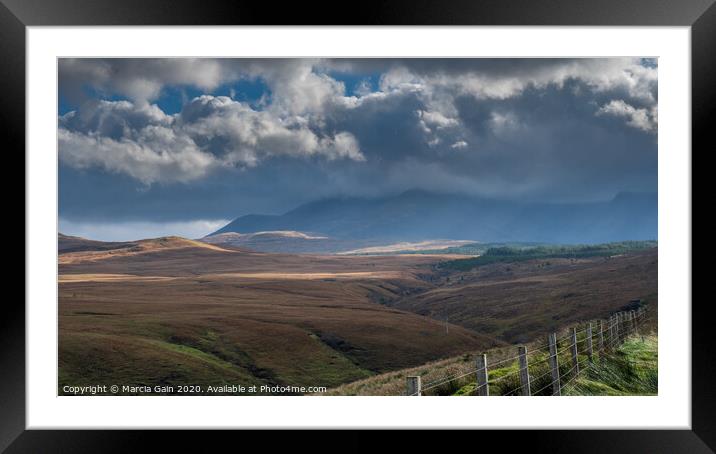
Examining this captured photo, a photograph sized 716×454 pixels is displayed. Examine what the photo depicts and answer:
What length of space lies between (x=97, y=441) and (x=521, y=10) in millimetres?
3864

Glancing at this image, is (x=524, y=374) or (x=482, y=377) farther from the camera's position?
(x=524, y=374)

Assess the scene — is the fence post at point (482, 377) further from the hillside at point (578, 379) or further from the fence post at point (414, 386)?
the fence post at point (414, 386)

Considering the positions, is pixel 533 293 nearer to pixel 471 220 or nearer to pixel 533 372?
pixel 471 220

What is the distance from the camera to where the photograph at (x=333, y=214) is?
69.1ft

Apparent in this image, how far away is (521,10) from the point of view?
3402mm

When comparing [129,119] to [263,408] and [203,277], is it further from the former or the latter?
[263,408]

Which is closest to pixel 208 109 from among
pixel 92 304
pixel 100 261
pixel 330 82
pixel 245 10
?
pixel 330 82

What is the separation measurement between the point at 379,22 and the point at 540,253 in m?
39.5

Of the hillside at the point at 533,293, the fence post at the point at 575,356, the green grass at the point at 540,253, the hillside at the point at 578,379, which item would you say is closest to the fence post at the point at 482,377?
the hillside at the point at 578,379

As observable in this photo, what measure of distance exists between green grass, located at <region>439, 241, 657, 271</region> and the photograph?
0.22 meters

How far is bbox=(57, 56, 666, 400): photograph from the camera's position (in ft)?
69.1

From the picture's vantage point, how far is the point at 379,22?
3389mm

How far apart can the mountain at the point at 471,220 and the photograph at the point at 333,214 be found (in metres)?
0.27

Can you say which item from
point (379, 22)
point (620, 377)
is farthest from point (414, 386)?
Result: point (620, 377)
